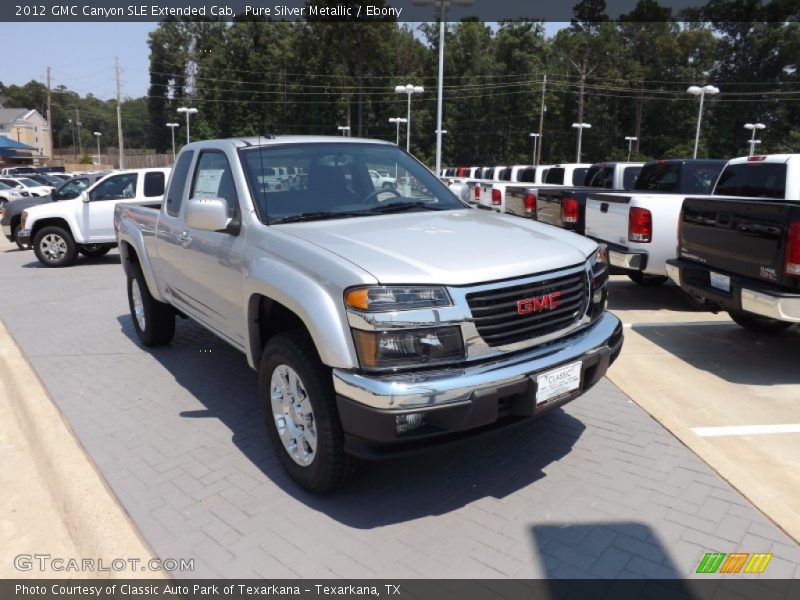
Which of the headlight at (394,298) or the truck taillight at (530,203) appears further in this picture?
the truck taillight at (530,203)

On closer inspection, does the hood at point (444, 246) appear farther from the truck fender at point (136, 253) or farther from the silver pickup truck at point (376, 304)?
the truck fender at point (136, 253)

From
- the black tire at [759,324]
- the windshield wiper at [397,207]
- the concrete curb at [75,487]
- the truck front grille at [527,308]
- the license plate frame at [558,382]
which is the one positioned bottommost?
the concrete curb at [75,487]

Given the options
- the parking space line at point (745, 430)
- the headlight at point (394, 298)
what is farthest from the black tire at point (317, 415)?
the parking space line at point (745, 430)

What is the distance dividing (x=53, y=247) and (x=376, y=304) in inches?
463

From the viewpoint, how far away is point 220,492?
363 cm

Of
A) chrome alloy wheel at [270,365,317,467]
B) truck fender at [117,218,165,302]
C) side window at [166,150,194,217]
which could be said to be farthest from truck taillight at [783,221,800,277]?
truck fender at [117,218,165,302]

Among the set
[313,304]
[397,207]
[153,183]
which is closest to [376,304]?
[313,304]

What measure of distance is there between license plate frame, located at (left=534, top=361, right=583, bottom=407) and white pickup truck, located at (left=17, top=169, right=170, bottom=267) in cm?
1087

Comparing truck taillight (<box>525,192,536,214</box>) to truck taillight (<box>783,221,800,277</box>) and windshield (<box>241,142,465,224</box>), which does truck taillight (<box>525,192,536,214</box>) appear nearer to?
truck taillight (<box>783,221,800,277</box>)

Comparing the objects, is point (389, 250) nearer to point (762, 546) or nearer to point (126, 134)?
point (762, 546)

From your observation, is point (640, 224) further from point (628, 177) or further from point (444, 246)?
point (628, 177)

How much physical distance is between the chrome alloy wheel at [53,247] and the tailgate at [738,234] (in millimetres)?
11414

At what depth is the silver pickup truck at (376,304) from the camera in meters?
2.96

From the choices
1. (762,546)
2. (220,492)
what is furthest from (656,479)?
(220,492)
